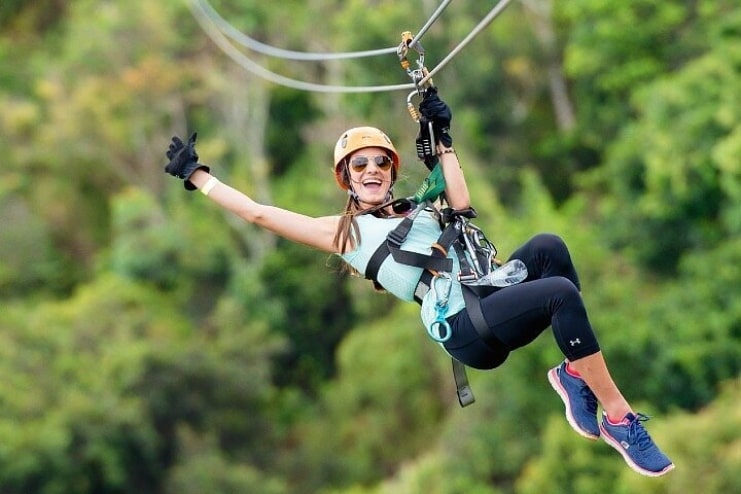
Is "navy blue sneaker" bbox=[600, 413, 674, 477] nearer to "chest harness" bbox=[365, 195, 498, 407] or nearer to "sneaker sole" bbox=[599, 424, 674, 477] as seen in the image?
"sneaker sole" bbox=[599, 424, 674, 477]

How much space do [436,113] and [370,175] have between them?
37 cm

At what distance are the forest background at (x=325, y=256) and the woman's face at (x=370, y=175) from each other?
10.3 meters

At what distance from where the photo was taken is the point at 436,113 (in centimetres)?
609

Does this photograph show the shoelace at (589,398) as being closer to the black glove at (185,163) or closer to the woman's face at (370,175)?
the woman's face at (370,175)

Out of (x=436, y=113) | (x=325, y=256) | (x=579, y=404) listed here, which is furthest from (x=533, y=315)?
(x=325, y=256)

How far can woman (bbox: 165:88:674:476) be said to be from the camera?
5.86 meters

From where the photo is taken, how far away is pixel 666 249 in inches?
826

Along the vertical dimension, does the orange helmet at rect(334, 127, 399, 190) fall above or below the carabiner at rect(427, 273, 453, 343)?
above

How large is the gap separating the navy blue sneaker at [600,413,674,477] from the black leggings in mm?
330

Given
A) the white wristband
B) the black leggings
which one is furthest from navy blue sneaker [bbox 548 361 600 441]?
the white wristband

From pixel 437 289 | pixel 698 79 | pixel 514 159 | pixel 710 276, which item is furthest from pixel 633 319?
pixel 437 289

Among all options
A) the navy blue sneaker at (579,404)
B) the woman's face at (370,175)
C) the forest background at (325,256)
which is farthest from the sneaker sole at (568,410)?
the forest background at (325,256)

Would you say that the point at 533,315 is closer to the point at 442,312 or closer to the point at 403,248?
the point at 442,312

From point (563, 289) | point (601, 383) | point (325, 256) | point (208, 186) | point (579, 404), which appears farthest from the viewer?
point (325, 256)
